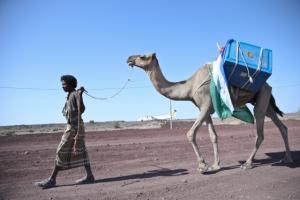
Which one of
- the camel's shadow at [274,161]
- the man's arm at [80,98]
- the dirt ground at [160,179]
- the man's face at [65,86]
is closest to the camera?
the dirt ground at [160,179]

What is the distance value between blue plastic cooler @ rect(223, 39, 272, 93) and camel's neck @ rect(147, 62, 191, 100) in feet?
4.11

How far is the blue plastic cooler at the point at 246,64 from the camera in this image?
895 centimetres

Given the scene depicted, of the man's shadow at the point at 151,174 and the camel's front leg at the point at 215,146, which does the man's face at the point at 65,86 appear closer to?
the man's shadow at the point at 151,174

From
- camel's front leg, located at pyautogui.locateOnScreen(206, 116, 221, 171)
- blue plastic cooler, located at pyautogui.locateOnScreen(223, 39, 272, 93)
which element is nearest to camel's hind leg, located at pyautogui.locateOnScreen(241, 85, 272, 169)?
blue plastic cooler, located at pyautogui.locateOnScreen(223, 39, 272, 93)

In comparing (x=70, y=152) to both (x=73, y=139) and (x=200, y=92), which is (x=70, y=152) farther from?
(x=200, y=92)

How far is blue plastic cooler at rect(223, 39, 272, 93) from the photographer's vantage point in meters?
8.95

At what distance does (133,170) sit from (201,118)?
8.06 feet

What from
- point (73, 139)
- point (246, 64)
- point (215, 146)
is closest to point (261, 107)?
point (246, 64)

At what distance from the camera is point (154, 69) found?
978 centimetres

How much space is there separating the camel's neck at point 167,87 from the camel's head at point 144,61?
14cm

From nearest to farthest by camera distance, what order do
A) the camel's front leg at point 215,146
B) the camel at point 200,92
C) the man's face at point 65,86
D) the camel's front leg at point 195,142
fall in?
the man's face at point 65,86, the camel's front leg at point 195,142, the camel's front leg at point 215,146, the camel at point 200,92

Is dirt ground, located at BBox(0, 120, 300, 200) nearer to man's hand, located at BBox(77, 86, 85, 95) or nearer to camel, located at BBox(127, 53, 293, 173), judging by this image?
camel, located at BBox(127, 53, 293, 173)

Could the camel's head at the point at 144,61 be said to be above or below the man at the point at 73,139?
above

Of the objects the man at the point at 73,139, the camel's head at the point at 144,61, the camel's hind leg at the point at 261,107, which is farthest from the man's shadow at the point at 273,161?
the camel's head at the point at 144,61
